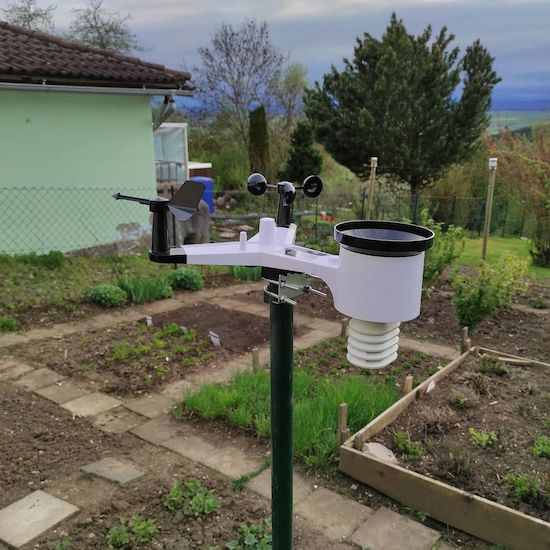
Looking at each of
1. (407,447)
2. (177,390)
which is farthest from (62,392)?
(407,447)

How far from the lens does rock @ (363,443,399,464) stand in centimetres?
304

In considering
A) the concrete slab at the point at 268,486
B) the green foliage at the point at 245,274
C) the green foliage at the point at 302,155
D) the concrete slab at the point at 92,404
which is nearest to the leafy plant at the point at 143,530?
the concrete slab at the point at 268,486

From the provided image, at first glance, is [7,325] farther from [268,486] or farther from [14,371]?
[268,486]

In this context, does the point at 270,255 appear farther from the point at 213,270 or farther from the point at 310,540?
the point at 213,270

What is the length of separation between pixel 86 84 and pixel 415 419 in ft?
21.6

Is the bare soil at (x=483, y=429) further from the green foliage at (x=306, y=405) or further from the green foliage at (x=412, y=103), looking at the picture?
the green foliage at (x=412, y=103)

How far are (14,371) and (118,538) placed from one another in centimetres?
241

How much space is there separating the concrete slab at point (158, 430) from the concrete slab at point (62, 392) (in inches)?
28.5

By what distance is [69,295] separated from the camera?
20.4 ft

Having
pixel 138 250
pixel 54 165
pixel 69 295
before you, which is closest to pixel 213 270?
pixel 138 250

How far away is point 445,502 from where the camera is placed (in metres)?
2.72

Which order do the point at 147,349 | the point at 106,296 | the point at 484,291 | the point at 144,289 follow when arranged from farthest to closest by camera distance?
the point at 144,289 < the point at 106,296 < the point at 484,291 < the point at 147,349

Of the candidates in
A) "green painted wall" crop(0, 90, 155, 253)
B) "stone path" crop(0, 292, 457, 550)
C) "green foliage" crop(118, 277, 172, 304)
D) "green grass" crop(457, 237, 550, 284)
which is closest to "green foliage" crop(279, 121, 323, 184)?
"green grass" crop(457, 237, 550, 284)

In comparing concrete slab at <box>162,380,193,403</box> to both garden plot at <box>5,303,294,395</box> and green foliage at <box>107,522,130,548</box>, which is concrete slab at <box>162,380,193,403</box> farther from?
green foliage at <box>107,522,130,548</box>
